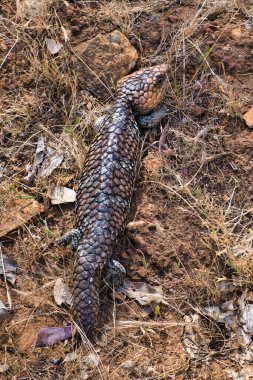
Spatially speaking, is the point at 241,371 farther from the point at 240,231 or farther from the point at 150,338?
the point at 240,231

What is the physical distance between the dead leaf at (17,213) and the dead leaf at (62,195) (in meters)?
0.12

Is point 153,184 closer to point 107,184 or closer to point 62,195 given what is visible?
point 107,184

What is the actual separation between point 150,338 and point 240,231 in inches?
42.3

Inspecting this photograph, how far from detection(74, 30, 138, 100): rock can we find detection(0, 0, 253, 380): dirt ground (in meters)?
0.10

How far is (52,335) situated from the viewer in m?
3.93

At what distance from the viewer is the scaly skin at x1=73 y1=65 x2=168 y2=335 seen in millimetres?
3938

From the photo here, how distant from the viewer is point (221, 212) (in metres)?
4.33

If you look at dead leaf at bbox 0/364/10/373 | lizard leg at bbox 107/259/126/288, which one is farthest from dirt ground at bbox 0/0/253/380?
lizard leg at bbox 107/259/126/288

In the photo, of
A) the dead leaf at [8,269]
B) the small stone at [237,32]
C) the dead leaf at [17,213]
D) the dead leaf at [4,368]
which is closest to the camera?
the dead leaf at [4,368]

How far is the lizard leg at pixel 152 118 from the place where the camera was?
4941mm

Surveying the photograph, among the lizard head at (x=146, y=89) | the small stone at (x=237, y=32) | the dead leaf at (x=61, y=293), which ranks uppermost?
the small stone at (x=237, y=32)

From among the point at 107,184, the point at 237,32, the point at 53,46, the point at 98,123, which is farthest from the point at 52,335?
the point at 237,32

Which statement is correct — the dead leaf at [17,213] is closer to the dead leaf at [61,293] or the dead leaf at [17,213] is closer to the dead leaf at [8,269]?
the dead leaf at [8,269]

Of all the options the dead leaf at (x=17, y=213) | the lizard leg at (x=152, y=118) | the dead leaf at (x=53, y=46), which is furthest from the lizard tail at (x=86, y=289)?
the dead leaf at (x=53, y=46)
